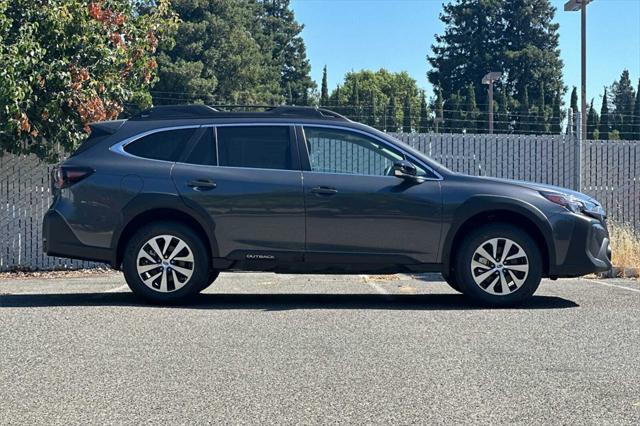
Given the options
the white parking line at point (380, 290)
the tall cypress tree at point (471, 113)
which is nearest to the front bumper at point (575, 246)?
the white parking line at point (380, 290)

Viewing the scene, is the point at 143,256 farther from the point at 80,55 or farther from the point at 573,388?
the point at 80,55

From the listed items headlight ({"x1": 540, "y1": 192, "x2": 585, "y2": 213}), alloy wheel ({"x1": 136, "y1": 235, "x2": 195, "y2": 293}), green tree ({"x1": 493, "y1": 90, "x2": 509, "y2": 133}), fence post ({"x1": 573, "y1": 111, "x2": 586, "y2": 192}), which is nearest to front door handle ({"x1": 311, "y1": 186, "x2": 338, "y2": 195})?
alloy wheel ({"x1": 136, "y1": 235, "x2": 195, "y2": 293})

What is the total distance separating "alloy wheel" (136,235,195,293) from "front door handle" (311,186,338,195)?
1277 mm

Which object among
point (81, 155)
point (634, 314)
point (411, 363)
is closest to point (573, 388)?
point (411, 363)

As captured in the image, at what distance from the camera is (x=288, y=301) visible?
29.2 ft

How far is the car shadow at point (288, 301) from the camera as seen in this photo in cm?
843

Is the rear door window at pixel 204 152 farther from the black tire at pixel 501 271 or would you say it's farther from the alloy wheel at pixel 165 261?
the black tire at pixel 501 271

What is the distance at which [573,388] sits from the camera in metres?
5.27

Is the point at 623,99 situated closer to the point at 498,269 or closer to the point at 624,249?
the point at 624,249

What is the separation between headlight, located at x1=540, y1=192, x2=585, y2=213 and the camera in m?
8.45

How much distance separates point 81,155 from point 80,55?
5.41 meters

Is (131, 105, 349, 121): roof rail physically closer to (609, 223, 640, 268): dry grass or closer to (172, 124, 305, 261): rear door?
(172, 124, 305, 261): rear door

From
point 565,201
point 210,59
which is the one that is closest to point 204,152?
point 565,201

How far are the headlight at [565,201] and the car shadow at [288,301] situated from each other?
918 millimetres
